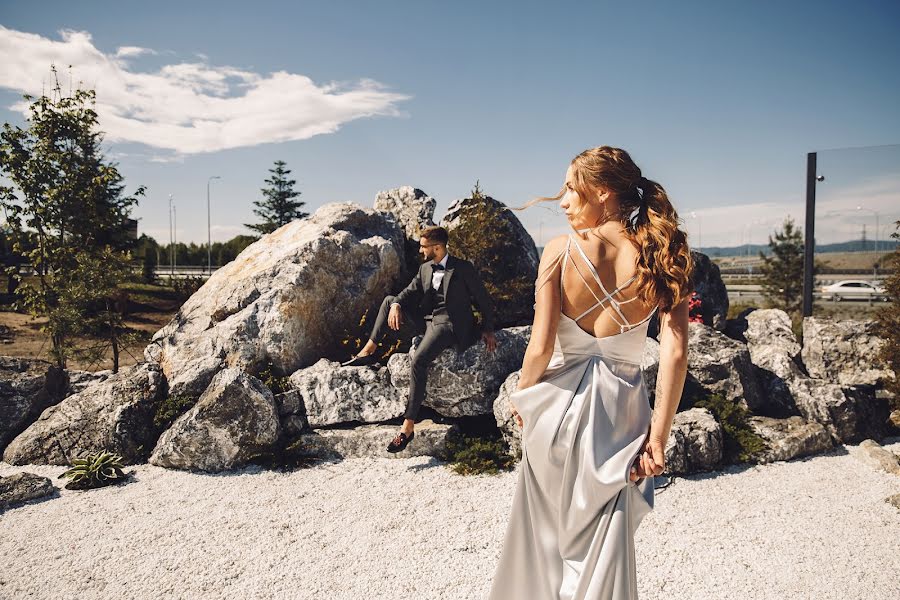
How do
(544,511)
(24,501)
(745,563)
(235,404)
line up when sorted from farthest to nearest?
(235,404) < (24,501) < (745,563) < (544,511)

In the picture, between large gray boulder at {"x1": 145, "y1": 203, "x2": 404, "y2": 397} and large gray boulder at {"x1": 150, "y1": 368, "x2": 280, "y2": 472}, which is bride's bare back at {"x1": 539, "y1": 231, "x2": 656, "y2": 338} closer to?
large gray boulder at {"x1": 150, "y1": 368, "x2": 280, "y2": 472}

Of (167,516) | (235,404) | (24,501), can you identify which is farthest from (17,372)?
(167,516)

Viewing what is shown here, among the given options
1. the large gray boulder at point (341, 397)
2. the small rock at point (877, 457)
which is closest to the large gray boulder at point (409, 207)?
the large gray boulder at point (341, 397)

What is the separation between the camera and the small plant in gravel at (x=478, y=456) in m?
6.70

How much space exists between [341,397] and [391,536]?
106 inches

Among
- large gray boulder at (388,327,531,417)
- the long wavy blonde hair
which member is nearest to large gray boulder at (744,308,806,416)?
large gray boulder at (388,327,531,417)

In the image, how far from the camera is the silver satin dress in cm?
262

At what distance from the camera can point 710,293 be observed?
34.9 feet

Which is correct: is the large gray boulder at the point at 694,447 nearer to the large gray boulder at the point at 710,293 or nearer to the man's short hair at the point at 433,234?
the man's short hair at the point at 433,234

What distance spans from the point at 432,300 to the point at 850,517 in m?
5.12

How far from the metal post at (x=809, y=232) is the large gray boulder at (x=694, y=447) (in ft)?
16.4

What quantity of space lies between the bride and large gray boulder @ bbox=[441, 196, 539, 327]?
20.8 ft

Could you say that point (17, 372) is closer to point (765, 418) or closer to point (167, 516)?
point (167, 516)

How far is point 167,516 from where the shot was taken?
573 cm
